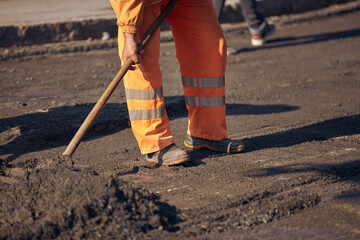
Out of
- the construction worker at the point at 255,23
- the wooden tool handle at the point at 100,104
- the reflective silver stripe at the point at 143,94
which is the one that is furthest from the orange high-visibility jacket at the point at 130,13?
the construction worker at the point at 255,23

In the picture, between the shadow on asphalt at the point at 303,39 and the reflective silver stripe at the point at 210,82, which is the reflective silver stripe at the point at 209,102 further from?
the shadow on asphalt at the point at 303,39

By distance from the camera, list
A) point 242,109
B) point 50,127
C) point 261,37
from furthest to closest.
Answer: point 261,37
point 242,109
point 50,127

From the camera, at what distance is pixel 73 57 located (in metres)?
7.05

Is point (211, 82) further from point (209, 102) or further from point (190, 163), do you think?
point (190, 163)

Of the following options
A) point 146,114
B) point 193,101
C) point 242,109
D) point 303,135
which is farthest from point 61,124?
point 303,135

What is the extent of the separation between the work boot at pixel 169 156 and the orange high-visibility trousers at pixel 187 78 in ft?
0.13

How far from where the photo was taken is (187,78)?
3.73 metres

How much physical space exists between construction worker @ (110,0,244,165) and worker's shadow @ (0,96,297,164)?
2.95 ft

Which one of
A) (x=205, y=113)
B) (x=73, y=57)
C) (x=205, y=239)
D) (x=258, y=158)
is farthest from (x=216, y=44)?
(x=73, y=57)

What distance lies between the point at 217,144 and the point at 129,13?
1.17 meters

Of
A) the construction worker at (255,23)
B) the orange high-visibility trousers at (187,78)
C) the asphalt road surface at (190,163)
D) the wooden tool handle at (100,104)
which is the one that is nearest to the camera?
the asphalt road surface at (190,163)

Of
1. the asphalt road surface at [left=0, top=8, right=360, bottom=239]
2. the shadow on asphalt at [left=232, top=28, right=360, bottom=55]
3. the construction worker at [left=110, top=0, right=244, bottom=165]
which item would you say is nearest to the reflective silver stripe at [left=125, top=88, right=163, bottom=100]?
the construction worker at [left=110, top=0, right=244, bottom=165]

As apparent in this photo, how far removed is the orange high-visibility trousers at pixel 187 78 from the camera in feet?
11.3

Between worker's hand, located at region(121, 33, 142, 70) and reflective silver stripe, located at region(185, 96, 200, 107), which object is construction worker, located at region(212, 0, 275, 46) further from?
worker's hand, located at region(121, 33, 142, 70)
